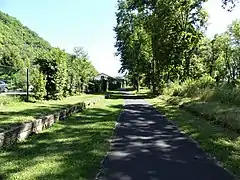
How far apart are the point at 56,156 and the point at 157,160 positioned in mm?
2310

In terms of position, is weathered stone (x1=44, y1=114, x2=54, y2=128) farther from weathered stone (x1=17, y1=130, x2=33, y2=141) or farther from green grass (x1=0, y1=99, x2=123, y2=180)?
weathered stone (x1=17, y1=130, x2=33, y2=141)

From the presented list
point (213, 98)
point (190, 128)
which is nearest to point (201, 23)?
point (213, 98)

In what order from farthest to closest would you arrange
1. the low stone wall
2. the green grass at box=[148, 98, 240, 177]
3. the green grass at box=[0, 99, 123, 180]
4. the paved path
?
the low stone wall, the green grass at box=[148, 98, 240, 177], the paved path, the green grass at box=[0, 99, 123, 180]

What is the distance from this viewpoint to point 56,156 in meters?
7.89

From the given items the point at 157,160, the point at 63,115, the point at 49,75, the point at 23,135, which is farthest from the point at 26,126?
the point at 49,75

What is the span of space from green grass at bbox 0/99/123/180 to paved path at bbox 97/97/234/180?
36 cm

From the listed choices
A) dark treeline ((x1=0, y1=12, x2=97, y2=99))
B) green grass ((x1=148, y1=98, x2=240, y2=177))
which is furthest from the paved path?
dark treeline ((x1=0, y1=12, x2=97, y2=99))

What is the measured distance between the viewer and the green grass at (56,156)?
645cm

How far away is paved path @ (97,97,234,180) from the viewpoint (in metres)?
6.61

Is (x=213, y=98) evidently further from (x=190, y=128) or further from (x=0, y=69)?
(x=0, y=69)

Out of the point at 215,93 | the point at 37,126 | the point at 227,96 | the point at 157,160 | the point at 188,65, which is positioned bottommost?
the point at 157,160

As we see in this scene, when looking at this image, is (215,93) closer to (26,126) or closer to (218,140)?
(218,140)

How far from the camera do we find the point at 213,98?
71.9 feet

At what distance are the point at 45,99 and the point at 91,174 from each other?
21.3 metres
